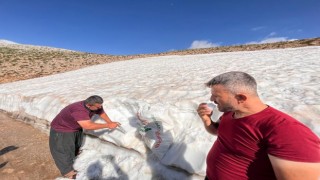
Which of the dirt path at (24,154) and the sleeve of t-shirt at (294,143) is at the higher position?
the sleeve of t-shirt at (294,143)

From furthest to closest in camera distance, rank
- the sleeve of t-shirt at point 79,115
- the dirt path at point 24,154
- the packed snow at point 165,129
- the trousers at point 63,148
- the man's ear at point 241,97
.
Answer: the dirt path at point 24,154, the trousers at point 63,148, the sleeve of t-shirt at point 79,115, the packed snow at point 165,129, the man's ear at point 241,97

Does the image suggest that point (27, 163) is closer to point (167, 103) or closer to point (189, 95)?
point (167, 103)

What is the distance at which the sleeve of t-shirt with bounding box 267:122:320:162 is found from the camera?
1.81 meters

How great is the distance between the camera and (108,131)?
6289 mm

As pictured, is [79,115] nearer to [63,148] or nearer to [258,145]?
[63,148]

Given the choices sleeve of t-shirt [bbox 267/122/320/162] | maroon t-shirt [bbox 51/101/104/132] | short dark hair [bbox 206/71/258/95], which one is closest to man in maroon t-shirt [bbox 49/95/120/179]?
maroon t-shirt [bbox 51/101/104/132]

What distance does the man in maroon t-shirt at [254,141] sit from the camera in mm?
1834

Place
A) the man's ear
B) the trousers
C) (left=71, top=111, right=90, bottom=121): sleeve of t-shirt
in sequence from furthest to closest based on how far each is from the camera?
the trousers
(left=71, top=111, right=90, bottom=121): sleeve of t-shirt
the man's ear

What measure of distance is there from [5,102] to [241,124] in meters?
12.3

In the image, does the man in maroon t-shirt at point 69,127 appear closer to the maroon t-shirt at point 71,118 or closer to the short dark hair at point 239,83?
the maroon t-shirt at point 71,118

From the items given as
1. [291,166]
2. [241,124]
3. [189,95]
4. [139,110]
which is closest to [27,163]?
[139,110]

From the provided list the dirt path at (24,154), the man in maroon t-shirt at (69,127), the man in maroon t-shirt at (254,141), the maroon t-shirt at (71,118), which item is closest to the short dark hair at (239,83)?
the man in maroon t-shirt at (254,141)

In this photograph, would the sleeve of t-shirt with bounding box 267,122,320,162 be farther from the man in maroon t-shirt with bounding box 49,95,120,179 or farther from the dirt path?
the dirt path

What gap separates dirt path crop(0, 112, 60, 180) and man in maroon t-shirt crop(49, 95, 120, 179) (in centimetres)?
49
